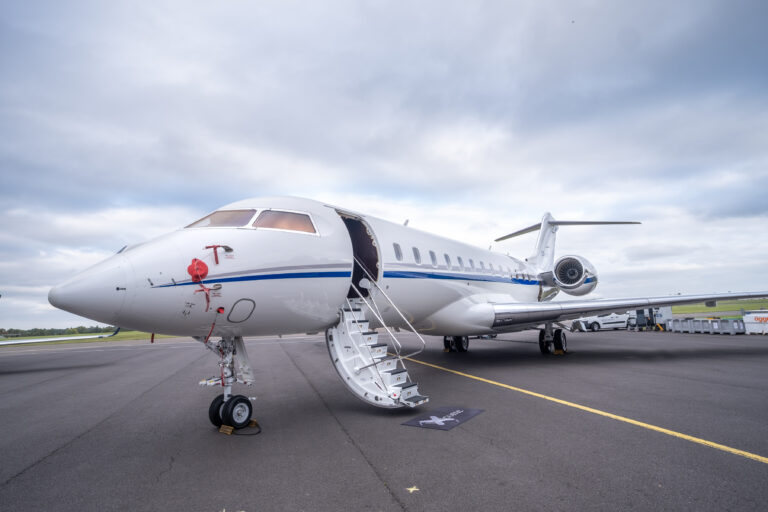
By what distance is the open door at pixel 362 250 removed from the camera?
7.32 metres

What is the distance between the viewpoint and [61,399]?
8.15 m

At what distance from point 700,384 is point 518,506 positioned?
6680mm

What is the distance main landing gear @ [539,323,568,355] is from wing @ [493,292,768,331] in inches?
57.3

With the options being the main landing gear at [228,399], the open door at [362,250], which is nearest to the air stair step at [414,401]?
the open door at [362,250]

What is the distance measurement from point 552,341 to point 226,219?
11.3m

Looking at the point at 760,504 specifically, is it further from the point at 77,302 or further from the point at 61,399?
the point at 61,399

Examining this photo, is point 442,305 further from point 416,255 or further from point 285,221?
point 285,221

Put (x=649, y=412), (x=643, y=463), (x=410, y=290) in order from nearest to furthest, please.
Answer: (x=643, y=463), (x=649, y=412), (x=410, y=290)

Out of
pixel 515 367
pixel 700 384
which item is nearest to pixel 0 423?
pixel 515 367

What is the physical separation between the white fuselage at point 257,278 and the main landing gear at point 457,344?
234 inches

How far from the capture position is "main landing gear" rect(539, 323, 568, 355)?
1281 cm

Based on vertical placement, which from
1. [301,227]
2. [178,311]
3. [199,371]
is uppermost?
[301,227]

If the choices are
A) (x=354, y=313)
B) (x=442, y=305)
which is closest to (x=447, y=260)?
(x=442, y=305)

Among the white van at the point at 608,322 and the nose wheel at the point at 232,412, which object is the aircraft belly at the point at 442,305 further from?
the white van at the point at 608,322
